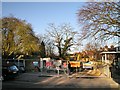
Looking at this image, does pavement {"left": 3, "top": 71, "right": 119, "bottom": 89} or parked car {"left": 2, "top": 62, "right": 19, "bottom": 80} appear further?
parked car {"left": 2, "top": 62, "right": 19, "bottom": 80}

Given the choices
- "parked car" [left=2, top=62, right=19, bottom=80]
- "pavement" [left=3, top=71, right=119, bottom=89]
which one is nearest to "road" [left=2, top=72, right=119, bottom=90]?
"pavement" [left=3, top=71, right=119, bottom=89]

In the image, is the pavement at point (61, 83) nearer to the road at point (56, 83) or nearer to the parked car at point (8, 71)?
the road at point (56, 83)

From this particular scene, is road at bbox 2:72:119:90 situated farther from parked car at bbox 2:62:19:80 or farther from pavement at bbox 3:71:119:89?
parked car at bbox 2:62:19:80

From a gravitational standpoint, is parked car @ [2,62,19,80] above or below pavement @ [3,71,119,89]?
above

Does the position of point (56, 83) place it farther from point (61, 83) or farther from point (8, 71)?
point (8, 71)

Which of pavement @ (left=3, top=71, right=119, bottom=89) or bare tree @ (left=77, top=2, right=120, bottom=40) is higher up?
bare tree @ (left=77, top=2, right=120, bottom=40)

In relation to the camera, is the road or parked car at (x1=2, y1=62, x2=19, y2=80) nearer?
the road

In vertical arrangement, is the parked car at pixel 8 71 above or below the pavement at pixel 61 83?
above

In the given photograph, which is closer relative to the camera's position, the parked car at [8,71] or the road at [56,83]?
the road at [56,83]

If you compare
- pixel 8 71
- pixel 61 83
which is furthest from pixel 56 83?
pixel 8 71

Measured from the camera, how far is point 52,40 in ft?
178

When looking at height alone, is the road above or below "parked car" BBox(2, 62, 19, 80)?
below

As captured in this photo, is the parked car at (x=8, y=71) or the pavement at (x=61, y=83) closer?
the pavement at (x=61, y=83)

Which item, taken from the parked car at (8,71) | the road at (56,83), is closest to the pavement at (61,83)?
the road at (56,83)
